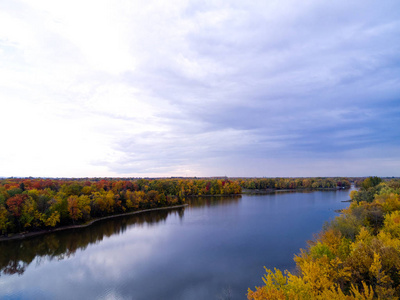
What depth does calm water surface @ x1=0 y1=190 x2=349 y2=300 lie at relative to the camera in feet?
54.0

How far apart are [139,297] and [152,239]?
15057mm

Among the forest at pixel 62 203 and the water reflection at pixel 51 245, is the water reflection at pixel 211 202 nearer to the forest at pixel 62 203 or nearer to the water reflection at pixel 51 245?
the forest at pixel 62 203

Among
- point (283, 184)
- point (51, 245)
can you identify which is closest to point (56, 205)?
point (51, 245)

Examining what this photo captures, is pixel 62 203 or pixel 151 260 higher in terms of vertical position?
pixel 62 203

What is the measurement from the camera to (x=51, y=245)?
27.6 metres

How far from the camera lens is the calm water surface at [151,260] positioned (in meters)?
16.5

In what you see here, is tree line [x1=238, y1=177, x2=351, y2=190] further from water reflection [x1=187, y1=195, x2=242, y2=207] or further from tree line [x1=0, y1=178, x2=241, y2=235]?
tree line [x1=0, y1=178, x2=241, y2=235]

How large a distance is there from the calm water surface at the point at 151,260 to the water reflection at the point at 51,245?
84 mm

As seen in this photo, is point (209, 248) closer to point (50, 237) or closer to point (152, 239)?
point (152, 239)

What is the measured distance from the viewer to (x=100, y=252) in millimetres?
→ 25219

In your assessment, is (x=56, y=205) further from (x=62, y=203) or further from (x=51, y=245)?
(x=51, y=245)

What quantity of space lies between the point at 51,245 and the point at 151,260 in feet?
46.7

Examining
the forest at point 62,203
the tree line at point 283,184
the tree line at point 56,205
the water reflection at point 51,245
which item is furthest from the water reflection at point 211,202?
the tree line at point 283,184

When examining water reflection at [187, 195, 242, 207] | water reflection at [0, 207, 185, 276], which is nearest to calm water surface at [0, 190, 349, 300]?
water reflection at [0, 207, 185, 276]
